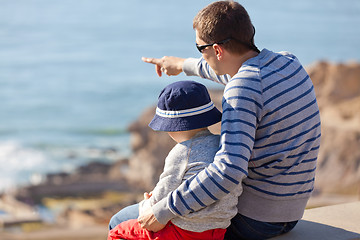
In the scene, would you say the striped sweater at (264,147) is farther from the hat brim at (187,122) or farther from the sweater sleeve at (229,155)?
the hat brim at (187,122)

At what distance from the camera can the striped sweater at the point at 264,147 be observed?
1.92 metres

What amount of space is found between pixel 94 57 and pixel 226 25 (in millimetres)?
32837

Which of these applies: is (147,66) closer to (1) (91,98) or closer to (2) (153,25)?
(1) (91,98)

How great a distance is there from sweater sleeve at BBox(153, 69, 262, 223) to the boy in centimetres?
Answer: 4

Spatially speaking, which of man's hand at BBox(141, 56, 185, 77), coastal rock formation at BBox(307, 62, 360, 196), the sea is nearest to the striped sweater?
man's hand at BBox(141, 56, 185, 77)

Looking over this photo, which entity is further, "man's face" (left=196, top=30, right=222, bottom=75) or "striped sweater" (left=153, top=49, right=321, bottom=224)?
"man's face" (left=196, top=30, right=222, bottom=75)

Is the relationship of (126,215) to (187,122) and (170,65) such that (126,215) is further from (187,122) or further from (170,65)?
(170,65)

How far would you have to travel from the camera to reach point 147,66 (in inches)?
1230

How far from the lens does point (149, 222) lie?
6.71ft

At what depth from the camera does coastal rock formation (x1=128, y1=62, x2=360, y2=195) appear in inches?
353

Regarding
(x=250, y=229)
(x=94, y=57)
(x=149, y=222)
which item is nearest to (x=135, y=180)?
(x=250, y=229)

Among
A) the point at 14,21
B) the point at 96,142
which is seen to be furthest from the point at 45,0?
the point at 96,142

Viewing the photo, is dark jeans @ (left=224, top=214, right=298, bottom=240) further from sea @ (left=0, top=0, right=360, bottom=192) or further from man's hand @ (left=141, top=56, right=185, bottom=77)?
sea @ (left=0, top=0, right=360, bottom=192)

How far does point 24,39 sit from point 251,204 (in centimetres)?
3915
